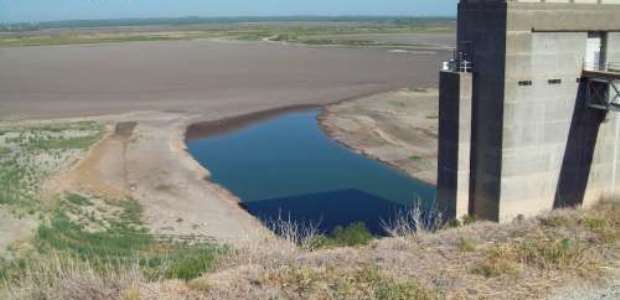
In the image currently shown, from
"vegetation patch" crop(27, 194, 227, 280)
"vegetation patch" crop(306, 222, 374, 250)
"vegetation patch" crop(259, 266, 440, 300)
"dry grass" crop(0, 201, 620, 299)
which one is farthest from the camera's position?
"vegetation patch" crop(27, 194, 227, 280)

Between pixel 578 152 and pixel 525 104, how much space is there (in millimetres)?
3588

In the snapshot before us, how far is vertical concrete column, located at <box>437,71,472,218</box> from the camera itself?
907 inches

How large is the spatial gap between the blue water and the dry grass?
53.2 feet

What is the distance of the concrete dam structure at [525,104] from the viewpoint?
2206 cm

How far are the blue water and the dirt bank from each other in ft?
3.60

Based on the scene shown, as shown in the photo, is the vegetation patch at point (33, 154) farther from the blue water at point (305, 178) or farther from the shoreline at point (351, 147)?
the shoreline at point (351, 147)

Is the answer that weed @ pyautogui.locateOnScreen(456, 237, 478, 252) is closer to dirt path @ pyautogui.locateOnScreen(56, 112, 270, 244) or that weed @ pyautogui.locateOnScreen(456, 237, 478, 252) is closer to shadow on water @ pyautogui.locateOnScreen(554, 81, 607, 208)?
dirt path @ pyautogui.locateOnScreen(56, 112, 270, 244)

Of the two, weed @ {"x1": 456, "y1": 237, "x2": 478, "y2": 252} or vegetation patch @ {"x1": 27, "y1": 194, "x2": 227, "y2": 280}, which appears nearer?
weed @ {"x1": 456, "y1": 237, "x2": 478, "y2": 252}

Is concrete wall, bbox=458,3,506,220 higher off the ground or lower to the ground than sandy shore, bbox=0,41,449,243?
higher

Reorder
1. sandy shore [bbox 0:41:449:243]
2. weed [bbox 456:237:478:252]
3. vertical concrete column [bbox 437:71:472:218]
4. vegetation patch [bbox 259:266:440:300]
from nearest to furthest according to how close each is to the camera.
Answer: vegetation patch [bbox 259:266:440:300] → weed [bbox 456:237:478:252] → vertical concrete column [bbox 437:71:472:218] → sandy shore [bbox 0:41:449:243]

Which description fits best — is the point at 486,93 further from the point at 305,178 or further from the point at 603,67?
the point at 305,178

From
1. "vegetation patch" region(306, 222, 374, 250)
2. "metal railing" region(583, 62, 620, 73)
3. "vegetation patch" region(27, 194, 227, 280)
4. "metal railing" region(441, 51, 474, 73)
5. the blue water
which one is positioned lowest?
the blue water

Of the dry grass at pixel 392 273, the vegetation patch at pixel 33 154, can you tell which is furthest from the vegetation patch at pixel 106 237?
the dry grass at pixel 392 273

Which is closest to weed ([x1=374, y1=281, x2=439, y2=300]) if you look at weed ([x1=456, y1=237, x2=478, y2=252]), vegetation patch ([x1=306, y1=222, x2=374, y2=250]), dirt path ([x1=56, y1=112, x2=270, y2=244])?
weed ([x1=456, y1=237, x2=478, y2=252])
